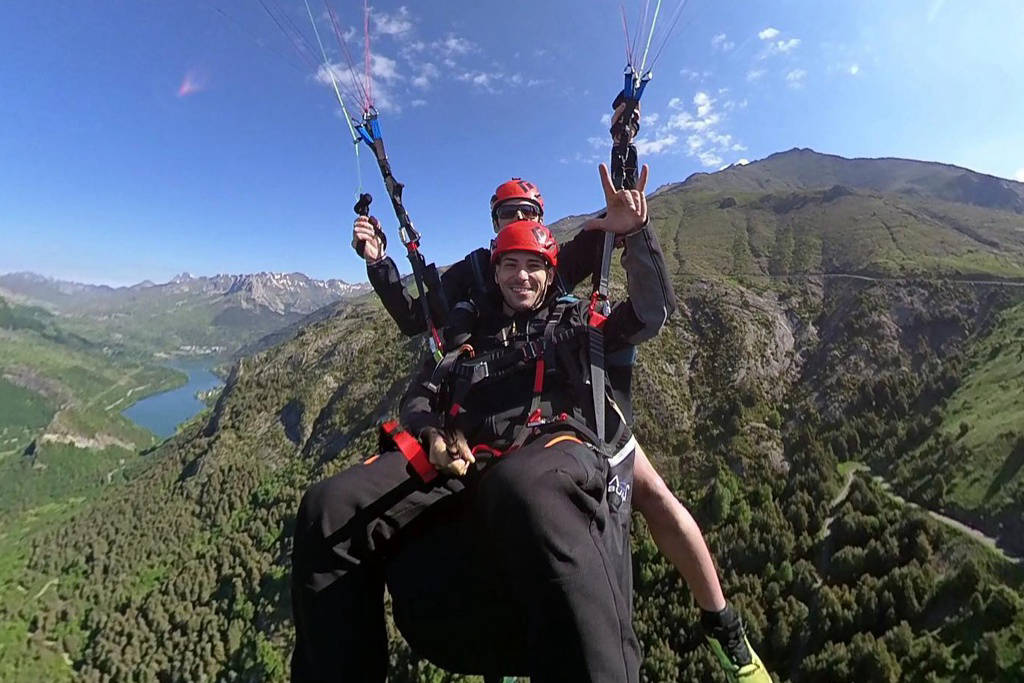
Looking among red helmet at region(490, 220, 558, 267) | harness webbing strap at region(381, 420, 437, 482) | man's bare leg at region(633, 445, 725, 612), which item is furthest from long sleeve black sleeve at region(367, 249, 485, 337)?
man's bare leg at region(633, 445, 725, 612)

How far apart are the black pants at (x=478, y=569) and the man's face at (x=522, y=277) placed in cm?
133

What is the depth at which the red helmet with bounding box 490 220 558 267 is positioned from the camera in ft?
12.0

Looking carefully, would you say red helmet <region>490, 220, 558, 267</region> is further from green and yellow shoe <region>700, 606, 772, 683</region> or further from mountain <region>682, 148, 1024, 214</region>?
mountain <region>682, 148, 1024, 214</region>

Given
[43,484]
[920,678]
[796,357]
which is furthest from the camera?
[43,484]

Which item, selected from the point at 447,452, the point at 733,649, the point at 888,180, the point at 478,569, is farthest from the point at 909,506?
the point at 888,180

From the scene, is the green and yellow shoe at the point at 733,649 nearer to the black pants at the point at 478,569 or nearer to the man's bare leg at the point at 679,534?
the man's bare leg at the point at 679,534

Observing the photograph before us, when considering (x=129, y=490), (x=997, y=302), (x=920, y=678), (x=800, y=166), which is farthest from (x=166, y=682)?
(x=800, y=166)

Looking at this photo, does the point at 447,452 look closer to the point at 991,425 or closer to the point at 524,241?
the point at 524,241

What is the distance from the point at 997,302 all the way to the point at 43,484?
Answer: 7675 inches

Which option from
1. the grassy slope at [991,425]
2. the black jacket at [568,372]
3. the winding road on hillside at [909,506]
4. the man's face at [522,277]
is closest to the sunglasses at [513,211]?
the man's face at [522,277]

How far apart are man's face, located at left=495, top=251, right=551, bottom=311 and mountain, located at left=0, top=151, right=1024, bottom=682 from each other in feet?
2.96

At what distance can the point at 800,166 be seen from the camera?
19950cm

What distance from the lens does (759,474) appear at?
44.2 m

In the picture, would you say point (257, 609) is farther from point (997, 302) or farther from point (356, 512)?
point (997, 302)
